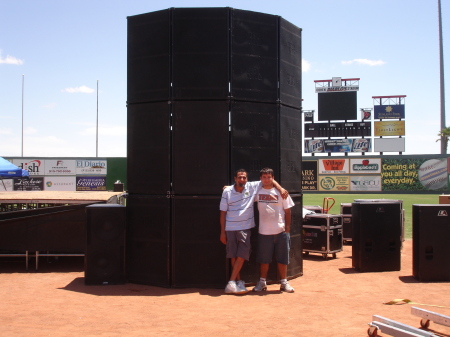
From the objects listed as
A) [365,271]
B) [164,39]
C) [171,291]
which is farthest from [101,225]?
[365,271]

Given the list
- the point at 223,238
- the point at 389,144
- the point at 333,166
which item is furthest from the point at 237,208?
the point at 389,144

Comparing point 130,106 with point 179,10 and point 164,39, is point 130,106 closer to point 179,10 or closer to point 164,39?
point 164,39

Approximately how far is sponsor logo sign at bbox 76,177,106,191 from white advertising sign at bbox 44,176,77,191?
1.45ft

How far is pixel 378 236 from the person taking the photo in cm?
909

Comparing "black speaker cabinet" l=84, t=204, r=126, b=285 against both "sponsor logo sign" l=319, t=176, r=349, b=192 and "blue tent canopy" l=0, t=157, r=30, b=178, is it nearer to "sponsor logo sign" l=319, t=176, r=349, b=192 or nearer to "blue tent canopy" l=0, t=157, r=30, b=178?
"blue tent canopy" l=0, t=157, r=30, b=178

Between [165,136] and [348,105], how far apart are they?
44.1 metres

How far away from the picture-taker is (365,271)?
9070 mm

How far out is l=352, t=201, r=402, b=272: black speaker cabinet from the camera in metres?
9.05

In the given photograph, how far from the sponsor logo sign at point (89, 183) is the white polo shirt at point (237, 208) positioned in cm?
3791

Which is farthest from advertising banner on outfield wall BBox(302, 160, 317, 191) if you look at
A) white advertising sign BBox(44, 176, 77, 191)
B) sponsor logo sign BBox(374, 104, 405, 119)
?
white advertising sign BBox(44, 176, 77, 191)

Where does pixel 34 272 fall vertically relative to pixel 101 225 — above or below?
below

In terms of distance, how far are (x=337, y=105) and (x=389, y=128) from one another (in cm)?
693

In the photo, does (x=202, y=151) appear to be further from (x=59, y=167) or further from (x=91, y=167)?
(x=59, y=167)

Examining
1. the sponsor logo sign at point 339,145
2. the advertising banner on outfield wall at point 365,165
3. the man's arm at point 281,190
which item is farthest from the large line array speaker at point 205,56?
the sponsor logo sign at point 339,145
